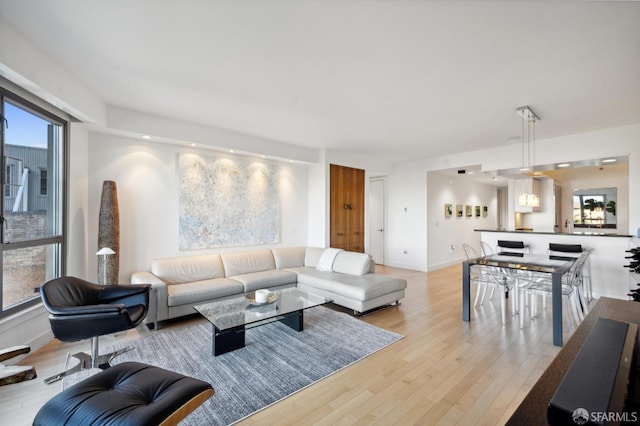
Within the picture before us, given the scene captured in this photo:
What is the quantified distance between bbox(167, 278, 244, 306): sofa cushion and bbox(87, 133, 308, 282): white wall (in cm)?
83

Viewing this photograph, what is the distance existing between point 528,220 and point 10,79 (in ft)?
34.1

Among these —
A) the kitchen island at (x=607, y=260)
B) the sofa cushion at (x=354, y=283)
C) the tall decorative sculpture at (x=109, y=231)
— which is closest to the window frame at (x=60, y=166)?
the tall decorative sculpture at (x=109, y=231)

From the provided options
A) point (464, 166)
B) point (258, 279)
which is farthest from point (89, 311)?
point (464, 166)

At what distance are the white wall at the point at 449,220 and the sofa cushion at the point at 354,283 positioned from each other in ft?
10.6

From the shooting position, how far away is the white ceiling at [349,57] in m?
1.93

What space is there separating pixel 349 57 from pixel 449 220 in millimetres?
6373

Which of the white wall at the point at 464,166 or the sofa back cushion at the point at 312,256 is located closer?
the white wall at the point at 464,166

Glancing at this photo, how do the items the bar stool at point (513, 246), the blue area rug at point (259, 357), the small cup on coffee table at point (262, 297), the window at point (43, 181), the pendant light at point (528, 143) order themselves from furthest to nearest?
1. the bar stool at point (513, 246)
2. the pendant light at point (528, 143)
3. the small cup on coffee table at point (262, 297)
4. the window at point (43, 181)
5. the blue area rug at point (259, 357)

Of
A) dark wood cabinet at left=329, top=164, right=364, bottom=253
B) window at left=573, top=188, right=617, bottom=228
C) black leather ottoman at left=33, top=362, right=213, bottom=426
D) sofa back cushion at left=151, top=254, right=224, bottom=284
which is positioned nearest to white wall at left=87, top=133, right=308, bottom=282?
sofa back cushion at left=151, top=254, right=224, bottom=284

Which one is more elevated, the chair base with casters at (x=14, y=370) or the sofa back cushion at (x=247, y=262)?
the sofa back cushion at (x=247, y=262)

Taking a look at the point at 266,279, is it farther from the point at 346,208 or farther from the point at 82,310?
the point at 346,208

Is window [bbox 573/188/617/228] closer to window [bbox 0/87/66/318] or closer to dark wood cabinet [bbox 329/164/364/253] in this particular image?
dark wood cabinet [bbox 329/164/364/253]

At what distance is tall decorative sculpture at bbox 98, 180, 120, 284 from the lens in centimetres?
352

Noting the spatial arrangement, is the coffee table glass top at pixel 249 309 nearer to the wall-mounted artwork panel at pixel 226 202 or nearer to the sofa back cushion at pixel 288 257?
the sofa back cushion at pixel 288 257
